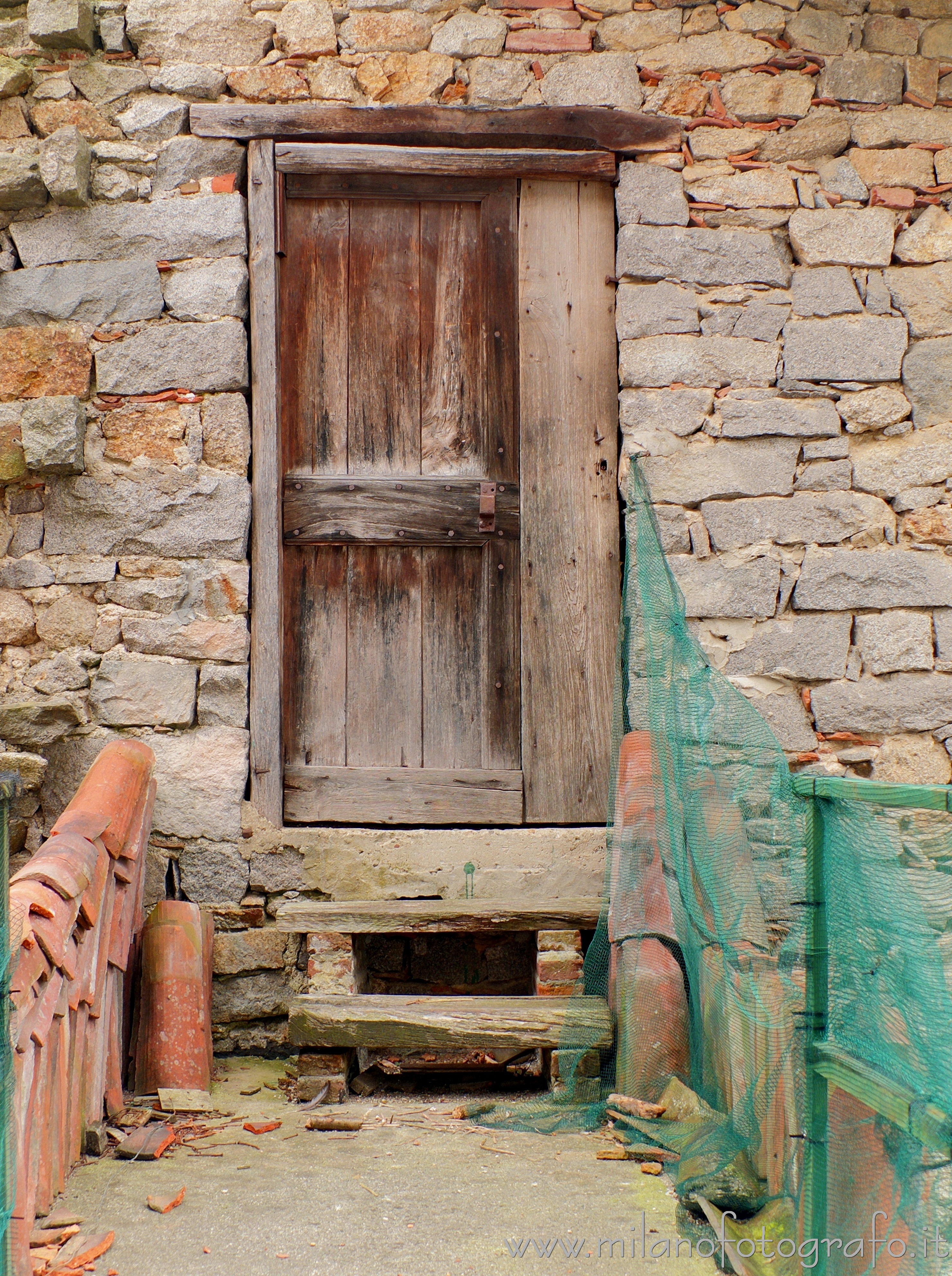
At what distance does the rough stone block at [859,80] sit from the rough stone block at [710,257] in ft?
1.92

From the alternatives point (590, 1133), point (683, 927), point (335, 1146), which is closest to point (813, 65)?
point (683, 927)

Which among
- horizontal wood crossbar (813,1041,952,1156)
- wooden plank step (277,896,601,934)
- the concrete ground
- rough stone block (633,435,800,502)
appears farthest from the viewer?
rough stone block (633,435,800,502)

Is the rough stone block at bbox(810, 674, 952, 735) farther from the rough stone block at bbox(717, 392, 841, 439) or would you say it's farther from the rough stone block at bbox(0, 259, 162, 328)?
the rough stone block at bbox(0, 259, 162, 328)

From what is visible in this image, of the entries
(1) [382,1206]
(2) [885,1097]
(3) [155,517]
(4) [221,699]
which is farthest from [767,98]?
(1) [382,1206]

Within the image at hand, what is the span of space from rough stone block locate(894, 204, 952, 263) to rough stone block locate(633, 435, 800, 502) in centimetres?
78

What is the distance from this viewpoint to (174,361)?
144 inches

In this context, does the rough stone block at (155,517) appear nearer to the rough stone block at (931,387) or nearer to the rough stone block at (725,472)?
the rough stone block at (725,472)

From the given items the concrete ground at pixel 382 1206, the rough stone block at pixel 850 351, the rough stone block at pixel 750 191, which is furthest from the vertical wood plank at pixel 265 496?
the rough stone block at pixel 850 351

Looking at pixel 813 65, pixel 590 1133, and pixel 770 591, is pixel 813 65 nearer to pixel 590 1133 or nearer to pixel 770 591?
pixel 770 591

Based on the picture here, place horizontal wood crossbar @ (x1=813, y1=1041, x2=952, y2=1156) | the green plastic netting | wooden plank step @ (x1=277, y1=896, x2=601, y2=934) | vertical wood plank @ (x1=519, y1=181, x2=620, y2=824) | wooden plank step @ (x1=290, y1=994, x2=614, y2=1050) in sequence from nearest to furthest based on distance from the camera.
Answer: horizontal wood crossbar @ (x1=813, y1=1041, x2=952, y2=1156), the green plastic netting, wooden plank step @ (x1=290, y1=994, x2=614, y2=1050), wooden plank step @ (x1=277, y1=896, x2=601, y2=934), vertical wood plank @ (x1=519, y1=181, x2=620, y2=824)

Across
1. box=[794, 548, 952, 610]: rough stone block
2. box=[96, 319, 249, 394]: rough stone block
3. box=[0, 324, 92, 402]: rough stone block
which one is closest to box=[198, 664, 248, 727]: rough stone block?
box=[96, 319, 249, 394]: rough stone block

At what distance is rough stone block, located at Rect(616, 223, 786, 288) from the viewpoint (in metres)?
3.68

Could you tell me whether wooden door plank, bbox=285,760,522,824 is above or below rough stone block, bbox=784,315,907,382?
below

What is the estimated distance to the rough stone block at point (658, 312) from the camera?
367cm
